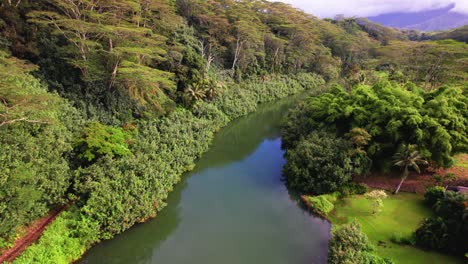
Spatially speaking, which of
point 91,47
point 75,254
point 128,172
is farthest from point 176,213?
point 91,47

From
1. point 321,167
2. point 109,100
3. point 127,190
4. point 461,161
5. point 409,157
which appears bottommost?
point 127,190

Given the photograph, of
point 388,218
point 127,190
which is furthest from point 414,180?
point 127,190

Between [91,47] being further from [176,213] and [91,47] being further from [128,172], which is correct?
[176,213]

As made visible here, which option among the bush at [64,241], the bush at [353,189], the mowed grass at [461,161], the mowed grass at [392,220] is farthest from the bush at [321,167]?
the bush at [64,241]

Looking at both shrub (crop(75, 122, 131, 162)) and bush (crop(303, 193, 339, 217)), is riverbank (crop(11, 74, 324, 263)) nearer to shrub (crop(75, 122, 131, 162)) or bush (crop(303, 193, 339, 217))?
shrub (crop(75, 122, 131, 162))

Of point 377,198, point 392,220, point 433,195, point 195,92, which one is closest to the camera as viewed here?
point 392,220

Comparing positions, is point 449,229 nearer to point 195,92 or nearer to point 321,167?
point 321,167
